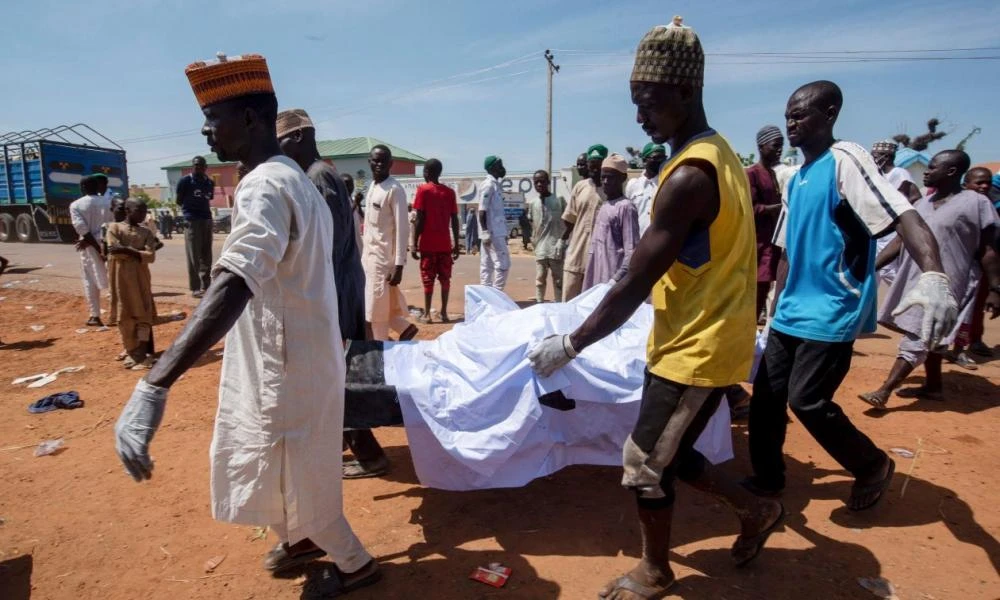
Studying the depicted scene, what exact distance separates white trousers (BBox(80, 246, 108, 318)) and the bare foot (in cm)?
766

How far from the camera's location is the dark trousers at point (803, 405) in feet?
9.04

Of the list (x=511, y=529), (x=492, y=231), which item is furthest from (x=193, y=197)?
(x=511, y=529)

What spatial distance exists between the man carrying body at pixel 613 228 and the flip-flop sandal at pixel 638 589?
10.1 ft

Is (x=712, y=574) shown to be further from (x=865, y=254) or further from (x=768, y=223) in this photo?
(x=768, y=223)

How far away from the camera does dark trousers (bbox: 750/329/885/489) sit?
276 centimetres

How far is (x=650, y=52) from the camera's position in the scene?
1995 millimetres

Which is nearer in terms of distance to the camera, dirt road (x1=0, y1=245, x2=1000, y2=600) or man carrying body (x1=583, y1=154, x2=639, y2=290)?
dirt road (x1=0, y1=245, x2=1000, y2=600)

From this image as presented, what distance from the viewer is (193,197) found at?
9164 mm

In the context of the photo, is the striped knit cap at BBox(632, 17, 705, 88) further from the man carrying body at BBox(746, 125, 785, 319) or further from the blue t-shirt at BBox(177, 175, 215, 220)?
the blue t-shirt at BBox(177, 175, 215, 220)

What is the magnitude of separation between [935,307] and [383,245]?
4464 millimetres

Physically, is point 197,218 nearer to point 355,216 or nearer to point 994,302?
point 355,216

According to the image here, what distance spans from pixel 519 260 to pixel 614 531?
43.3 feet

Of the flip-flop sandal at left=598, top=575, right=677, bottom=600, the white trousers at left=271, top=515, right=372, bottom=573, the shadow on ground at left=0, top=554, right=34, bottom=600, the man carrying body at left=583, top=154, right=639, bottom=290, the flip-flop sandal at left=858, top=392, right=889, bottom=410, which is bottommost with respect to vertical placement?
the shadow on ground at left=0, top=554, right=34, bottom=600

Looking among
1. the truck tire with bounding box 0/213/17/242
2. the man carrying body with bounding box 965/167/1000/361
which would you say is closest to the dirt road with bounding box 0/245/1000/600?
the man carrying body with bounding box 965/167/1000/361
